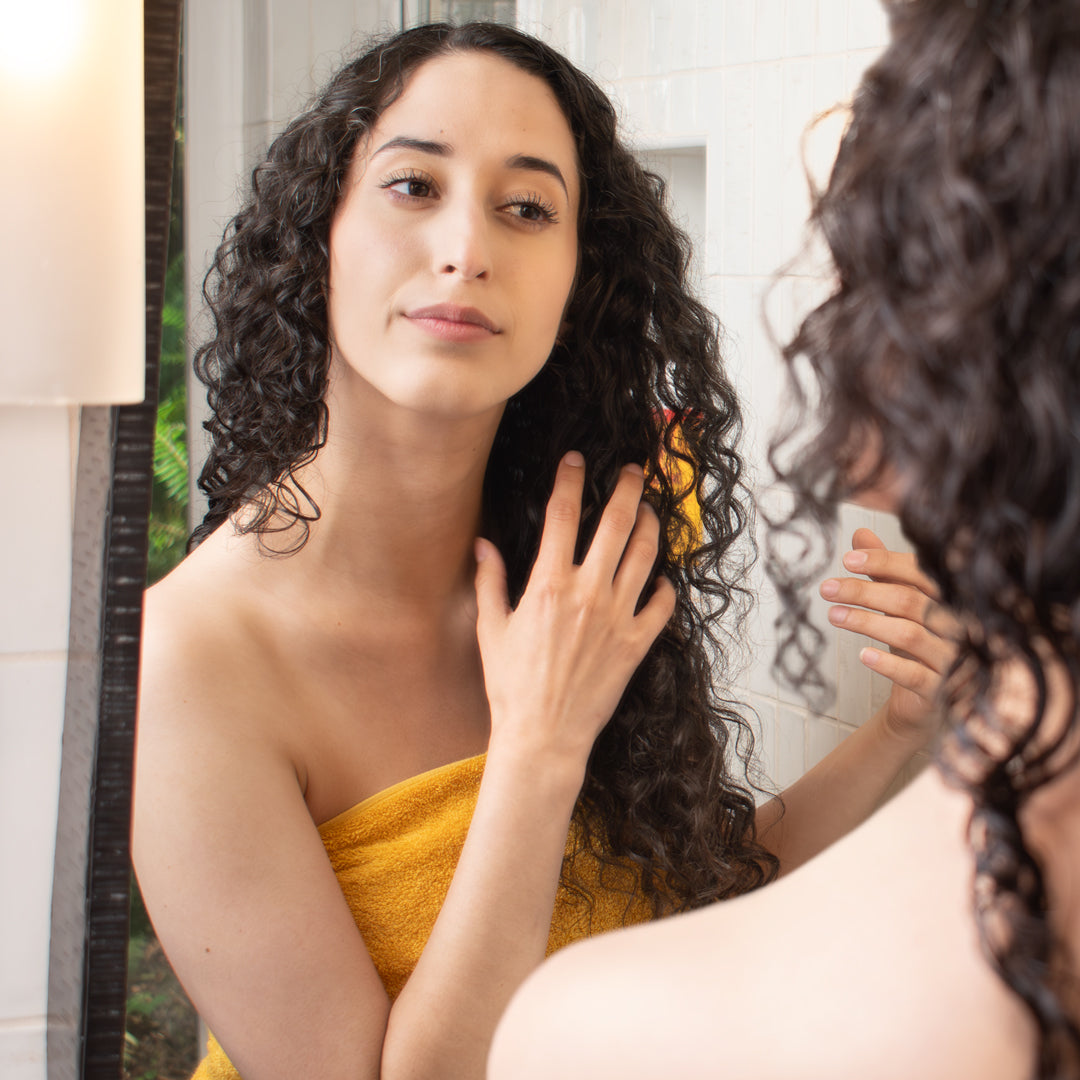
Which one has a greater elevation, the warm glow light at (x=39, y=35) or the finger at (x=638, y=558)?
the warm glow light at (x=39, y=35)

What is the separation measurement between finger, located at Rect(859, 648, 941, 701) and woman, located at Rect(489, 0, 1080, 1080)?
0.59m

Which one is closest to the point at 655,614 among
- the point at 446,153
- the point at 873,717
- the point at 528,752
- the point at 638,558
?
the point at 638,558

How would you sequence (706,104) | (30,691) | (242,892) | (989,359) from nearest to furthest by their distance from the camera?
(989,359)
(30,691)
(242,892)
(706,104)

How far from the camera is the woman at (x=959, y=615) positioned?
336 mm

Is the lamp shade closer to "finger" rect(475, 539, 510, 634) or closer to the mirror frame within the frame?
the mirror frame

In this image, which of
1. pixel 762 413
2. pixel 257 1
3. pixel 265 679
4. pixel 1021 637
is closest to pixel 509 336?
pixel 265 679

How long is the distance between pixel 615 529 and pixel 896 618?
10.5 inches

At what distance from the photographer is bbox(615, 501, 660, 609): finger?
912mm

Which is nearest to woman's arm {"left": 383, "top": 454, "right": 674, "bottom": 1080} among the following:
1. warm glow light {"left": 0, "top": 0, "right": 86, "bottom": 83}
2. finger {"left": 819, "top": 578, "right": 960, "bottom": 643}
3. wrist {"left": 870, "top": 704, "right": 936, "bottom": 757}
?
finger {"left": 819, "top": 578, "right": 960, "bottom": 643}

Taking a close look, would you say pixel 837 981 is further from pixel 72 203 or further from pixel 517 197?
pixel 517 197

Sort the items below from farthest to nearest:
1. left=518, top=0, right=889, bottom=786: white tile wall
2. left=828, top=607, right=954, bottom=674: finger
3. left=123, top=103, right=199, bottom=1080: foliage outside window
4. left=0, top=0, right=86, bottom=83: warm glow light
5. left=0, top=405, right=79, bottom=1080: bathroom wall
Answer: left=123, top=103, right=199, bottom=1080: foliage outside window
left=518, top=0, right=889, bottom=786: white tile wall
left=828, top=607, right=954, bottom=674: finger
left=0, top=405, right=79, bottom=1080: bathroom wall
left=0, top=0, right=86, bottom=83: warm glow light

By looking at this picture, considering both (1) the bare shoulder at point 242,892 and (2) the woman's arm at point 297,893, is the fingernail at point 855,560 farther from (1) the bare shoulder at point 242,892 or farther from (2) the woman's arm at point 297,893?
(1) the bare shoulder at point 242,892

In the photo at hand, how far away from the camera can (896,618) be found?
3.20 ft

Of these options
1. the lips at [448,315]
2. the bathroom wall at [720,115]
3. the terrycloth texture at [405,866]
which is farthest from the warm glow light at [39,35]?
the bathroom wall at [720,115]
